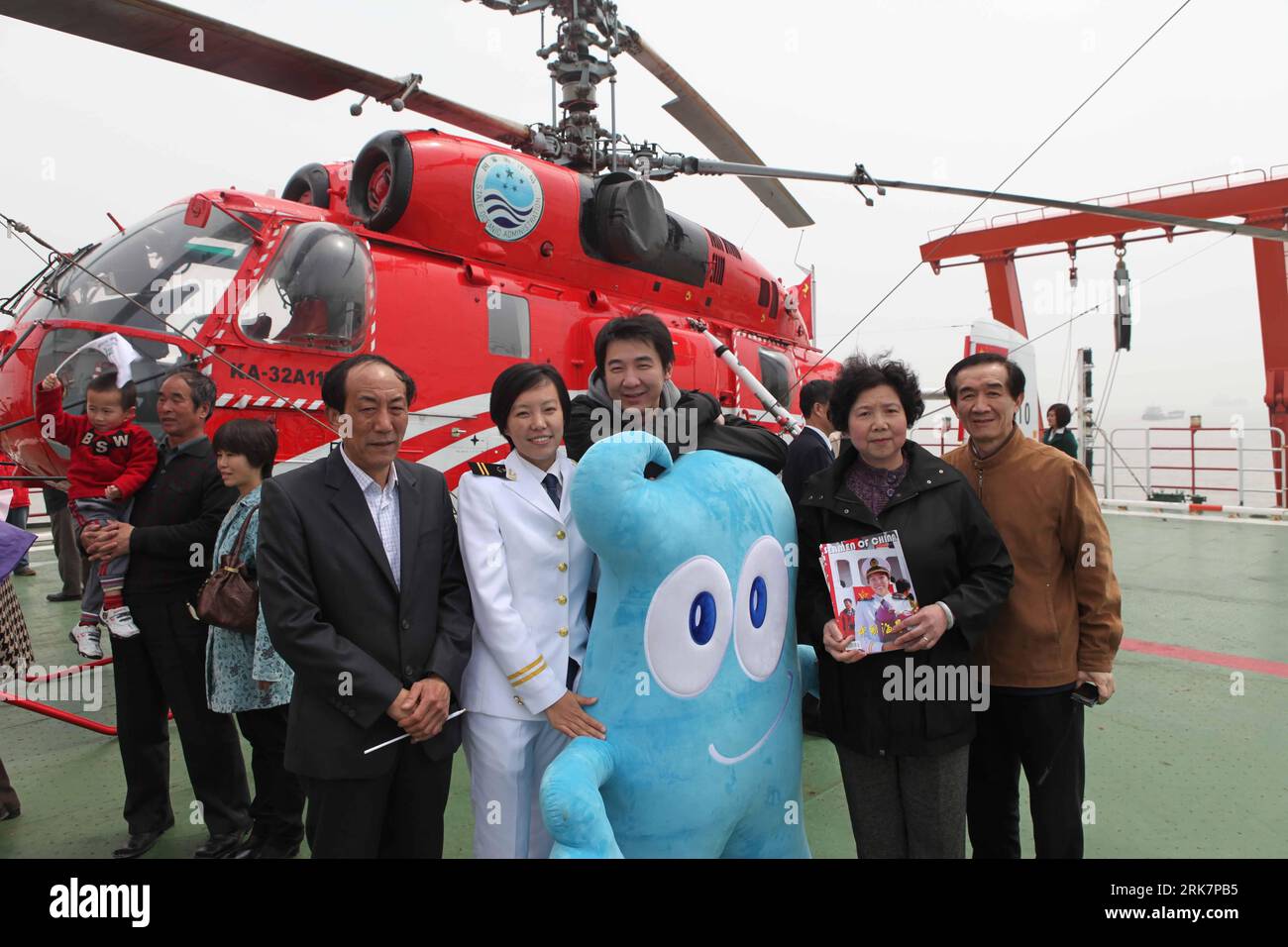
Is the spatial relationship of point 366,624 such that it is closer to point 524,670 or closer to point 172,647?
point 524,670

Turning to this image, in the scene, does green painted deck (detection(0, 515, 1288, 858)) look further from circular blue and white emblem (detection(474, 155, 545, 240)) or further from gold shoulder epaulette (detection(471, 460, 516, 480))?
circular blue and white emblem (detection(474, 155, 545, 240))

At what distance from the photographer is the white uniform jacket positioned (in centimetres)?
193

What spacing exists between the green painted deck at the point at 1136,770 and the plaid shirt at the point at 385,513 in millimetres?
1427

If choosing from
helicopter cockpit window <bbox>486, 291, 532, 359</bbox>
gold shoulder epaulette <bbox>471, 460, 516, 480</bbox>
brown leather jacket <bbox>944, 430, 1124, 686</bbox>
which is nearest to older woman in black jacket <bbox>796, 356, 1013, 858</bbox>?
brown leather jacket <bbox>944, 430, 1124, 686</bbox>

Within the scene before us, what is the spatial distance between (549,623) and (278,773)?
5.00 ft

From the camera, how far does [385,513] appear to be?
207 centimetres

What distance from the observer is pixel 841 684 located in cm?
203

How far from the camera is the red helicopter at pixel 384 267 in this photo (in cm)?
392

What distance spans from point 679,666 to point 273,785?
188 cm

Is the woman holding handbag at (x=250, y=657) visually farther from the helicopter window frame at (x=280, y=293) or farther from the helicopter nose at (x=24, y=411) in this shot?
the helicopter nose at (x=24, y=411)

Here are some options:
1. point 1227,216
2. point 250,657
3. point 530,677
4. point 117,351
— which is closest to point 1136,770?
point 530,677

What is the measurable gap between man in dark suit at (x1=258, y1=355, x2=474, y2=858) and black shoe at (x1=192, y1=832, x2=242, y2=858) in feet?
3.96

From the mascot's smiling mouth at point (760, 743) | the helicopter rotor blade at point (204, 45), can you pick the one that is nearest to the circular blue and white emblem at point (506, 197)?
the helicopter rotor blade at point (204, 45)
